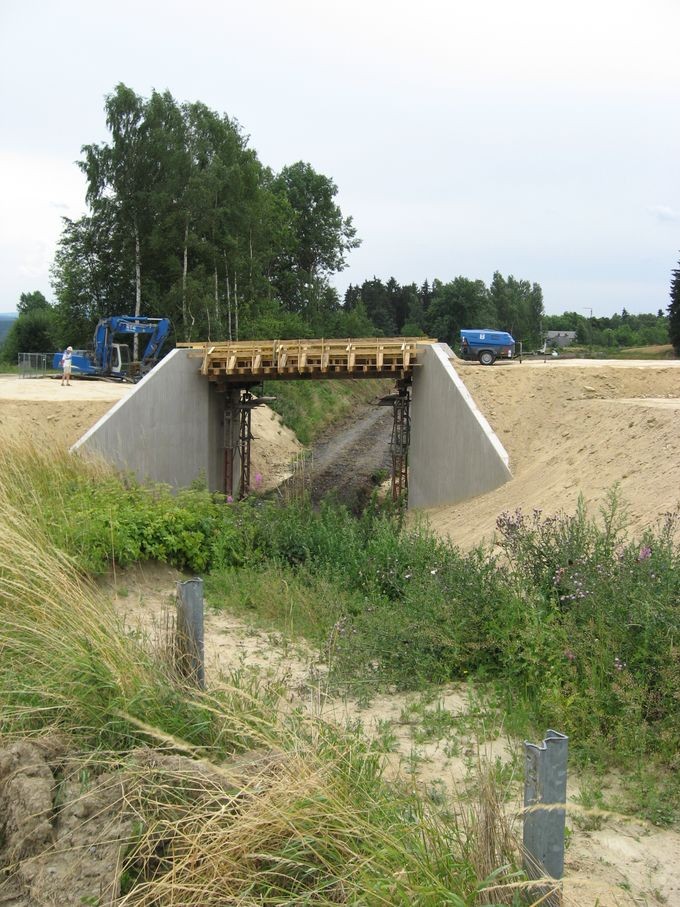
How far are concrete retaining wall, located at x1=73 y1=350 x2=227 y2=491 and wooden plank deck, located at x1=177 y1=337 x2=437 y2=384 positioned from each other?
2.81 ft

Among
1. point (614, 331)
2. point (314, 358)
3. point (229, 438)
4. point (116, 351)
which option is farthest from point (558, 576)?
point (614, 331)

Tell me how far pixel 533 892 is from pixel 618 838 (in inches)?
56.3

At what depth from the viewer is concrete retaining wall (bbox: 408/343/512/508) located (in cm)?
2016

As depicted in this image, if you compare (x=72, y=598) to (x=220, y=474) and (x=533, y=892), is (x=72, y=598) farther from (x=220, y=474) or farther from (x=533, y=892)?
(x=220, y=474)

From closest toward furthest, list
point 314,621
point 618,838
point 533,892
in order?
point 533,892, point 618,838, point 314,621

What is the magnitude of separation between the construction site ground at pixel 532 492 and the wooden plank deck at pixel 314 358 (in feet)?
5.77

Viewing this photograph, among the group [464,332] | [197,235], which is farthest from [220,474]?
[197,235]

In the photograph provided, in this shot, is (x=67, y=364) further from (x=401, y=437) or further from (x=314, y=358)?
(x=401, y=437)

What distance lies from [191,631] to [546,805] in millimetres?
2559

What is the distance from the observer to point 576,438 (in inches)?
752

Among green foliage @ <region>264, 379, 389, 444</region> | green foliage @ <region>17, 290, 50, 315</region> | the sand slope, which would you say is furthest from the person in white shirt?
green foliage @ <region>17, 290, 50, 315</region>

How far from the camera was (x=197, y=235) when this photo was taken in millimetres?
39500

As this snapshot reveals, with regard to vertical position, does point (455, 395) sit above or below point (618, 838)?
above

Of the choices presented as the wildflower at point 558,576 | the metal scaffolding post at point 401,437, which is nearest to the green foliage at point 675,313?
the metal scaffolding post at point 401,437
